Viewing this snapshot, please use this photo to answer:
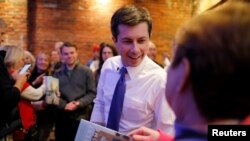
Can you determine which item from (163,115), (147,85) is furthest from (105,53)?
(163,115)

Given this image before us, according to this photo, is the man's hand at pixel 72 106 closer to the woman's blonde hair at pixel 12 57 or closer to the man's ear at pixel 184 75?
the woman's blonde hair at pixel 12 57

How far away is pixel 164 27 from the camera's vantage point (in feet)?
27.0

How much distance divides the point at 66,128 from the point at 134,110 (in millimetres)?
2757

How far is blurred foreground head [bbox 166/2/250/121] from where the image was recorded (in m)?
0.71

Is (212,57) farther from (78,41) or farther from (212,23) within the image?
(78,41)

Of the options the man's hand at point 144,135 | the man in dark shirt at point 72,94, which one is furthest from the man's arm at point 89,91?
the man's hand at point 144,135

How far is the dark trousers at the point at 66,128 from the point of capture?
14.4ft

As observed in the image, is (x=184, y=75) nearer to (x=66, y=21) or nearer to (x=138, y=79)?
(x=138, y=79)

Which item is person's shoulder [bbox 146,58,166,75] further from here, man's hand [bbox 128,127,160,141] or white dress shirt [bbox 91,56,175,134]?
man's hand [bbox 128,127,160,141]

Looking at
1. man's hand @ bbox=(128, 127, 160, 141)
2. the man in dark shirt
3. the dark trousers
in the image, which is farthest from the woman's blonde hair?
man's hand @ bbox=(128, 127, 160, 141)

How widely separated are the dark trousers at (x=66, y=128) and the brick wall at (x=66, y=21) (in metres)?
3.17

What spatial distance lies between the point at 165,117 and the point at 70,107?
2706 millimetres

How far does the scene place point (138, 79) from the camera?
1805mm

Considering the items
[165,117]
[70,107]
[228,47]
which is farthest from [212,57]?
[70,107]
